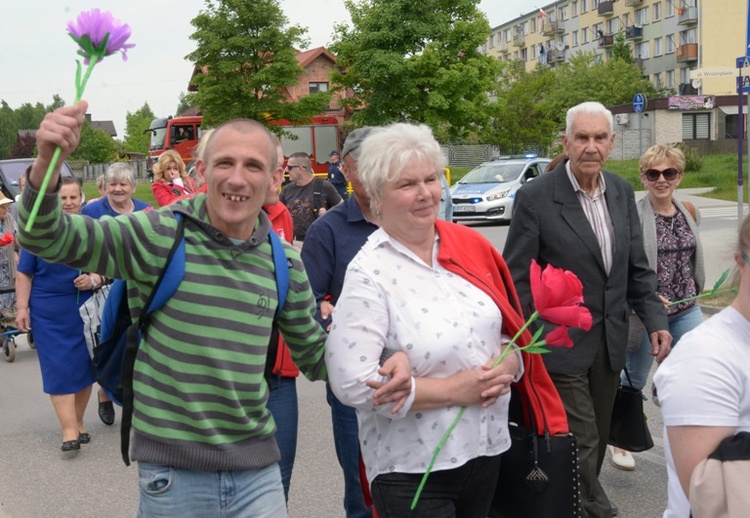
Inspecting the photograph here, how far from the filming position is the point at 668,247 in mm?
5691

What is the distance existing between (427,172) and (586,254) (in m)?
1.60

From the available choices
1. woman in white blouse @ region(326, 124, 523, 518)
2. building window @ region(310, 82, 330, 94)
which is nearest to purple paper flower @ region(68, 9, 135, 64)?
woman in white blouse @ region(326, 124, 523, 518)

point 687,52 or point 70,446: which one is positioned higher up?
point 687,52

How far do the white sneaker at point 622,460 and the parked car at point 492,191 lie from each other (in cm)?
1667

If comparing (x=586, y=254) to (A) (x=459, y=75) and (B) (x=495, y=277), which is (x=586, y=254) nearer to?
(B) (x=495, y=277)

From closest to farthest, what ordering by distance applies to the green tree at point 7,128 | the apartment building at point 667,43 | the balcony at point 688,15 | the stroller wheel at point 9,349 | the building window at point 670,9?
the stroller wheel at point 9,349 < the apartment building at point 667,43 < the balcony at point 688,15 < the building window at point 670,9 < the green tree at point 7,128

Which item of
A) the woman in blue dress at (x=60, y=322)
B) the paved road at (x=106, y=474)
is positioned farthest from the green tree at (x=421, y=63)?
the woman in blue dress at (x=60, y=322)

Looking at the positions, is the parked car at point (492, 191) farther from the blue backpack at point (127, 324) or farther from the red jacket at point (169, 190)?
the blue backpack at point (127, 324)

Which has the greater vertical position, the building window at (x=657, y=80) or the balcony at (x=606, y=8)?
the balcony at (x=606, y=8)

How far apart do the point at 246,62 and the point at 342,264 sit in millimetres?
41350

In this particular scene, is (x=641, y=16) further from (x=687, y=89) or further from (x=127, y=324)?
(x=127, y=324)

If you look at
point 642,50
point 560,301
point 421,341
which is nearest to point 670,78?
point 642,50

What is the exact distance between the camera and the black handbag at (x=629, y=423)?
16.5 ft

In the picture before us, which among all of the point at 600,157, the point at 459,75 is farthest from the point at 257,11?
the point at 600,157
